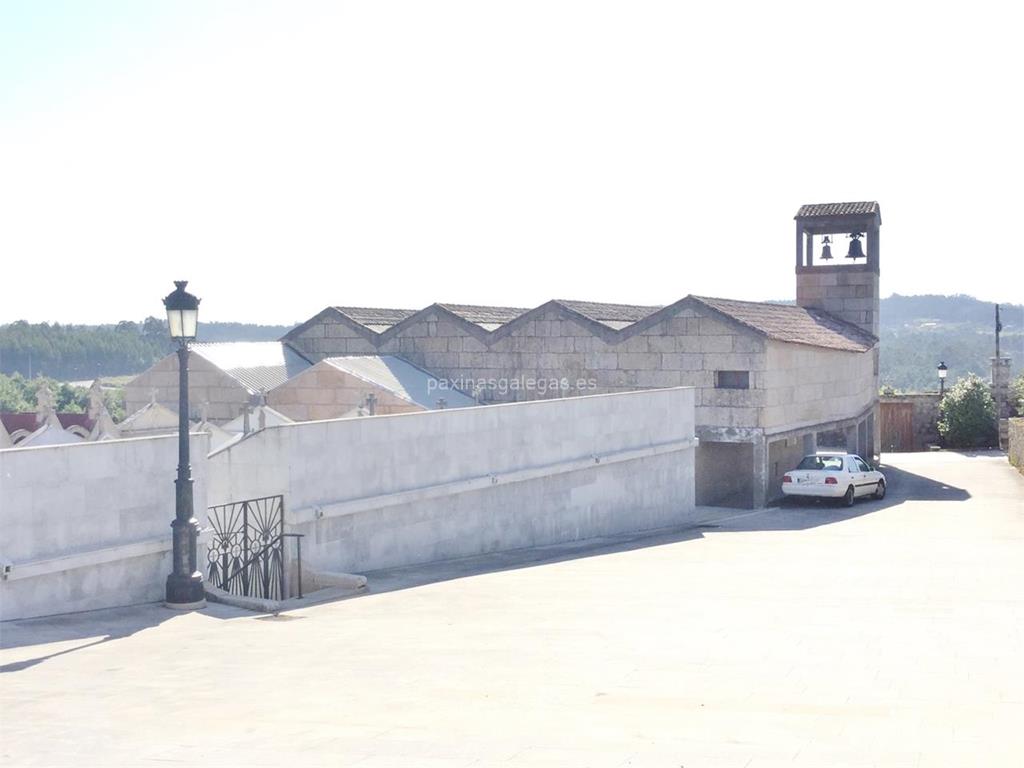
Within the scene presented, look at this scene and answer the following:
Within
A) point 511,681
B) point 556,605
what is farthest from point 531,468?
point 511,681

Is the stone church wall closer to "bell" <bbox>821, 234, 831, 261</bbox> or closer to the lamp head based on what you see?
"bell" <bbox>821, 234, 831, 261</bbox>

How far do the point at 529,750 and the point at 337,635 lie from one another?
435cm

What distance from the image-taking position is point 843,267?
3744cm

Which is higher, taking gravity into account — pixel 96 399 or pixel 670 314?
pixel 670 314

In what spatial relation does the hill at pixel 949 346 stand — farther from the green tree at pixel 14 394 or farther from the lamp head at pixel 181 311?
the lamp head at pixel 181 311

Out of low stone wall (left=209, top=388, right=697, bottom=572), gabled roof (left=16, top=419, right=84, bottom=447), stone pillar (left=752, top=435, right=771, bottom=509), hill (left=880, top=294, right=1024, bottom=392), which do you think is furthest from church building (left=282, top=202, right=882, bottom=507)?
hill (left=880, top=294, right=1024, bottom=392)

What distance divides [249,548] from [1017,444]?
1140 inches

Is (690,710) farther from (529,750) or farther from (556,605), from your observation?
(556,605)

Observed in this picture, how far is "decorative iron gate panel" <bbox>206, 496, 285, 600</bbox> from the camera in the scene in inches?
546

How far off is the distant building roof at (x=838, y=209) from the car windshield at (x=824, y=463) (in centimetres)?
1086

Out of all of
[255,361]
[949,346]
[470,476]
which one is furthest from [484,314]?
[949,346]

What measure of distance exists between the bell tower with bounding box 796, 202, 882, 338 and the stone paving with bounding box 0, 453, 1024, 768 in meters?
22.0

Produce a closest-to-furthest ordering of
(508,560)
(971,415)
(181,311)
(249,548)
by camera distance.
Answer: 1. (181,311)
2. (249,548)
3. (508,560)
4. (971,415)

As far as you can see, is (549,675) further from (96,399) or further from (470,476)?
(96,399)
